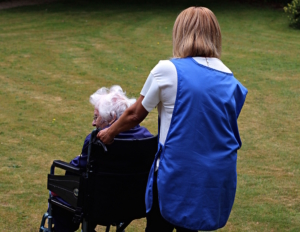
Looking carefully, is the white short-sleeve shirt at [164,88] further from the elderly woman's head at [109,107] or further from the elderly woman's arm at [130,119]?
the elderly woman's head at [109,107]

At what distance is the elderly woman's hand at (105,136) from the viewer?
9.88 ft

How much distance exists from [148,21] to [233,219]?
45.3 ft

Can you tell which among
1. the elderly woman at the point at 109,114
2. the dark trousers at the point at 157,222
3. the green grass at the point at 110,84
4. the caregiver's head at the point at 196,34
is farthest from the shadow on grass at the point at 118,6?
the dark trousers at the point at 157,222

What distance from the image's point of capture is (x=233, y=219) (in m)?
4.68

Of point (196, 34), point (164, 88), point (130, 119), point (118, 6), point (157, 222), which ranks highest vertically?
point (196, 34)

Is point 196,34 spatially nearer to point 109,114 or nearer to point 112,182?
point 109,114

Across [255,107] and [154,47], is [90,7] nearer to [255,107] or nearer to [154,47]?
[154,47]

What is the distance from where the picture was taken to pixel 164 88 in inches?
107

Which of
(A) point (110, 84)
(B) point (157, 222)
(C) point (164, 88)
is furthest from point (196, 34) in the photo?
(A) point (110, 84)

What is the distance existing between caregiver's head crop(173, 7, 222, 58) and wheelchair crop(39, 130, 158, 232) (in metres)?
0.71

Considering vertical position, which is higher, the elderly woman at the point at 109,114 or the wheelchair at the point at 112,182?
the elderly woman at the point at 109,114

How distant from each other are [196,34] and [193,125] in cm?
50

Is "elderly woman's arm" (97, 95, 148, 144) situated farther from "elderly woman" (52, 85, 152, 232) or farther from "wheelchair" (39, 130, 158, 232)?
"elderly woman" (52, 85, 152, 232)

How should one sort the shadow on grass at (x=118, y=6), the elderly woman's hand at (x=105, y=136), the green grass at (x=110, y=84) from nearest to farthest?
the elderly woman's hand at (x=105, y=136) < the green grass at (x=110, y=84) < the shadow on grass at (x=118, y=6)
